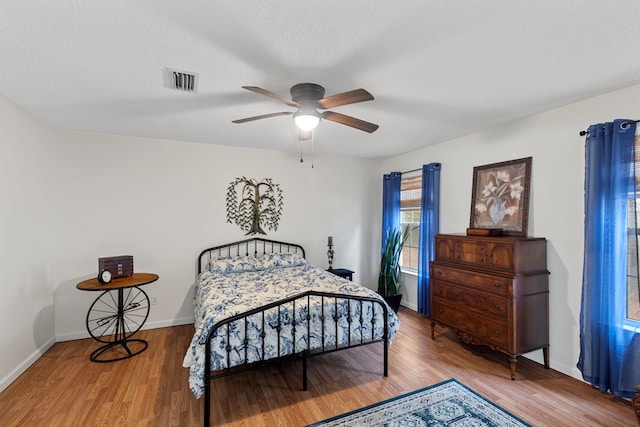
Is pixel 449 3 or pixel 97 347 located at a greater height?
pixel 449 3

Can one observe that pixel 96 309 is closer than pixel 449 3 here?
No

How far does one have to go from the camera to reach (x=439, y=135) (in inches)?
152

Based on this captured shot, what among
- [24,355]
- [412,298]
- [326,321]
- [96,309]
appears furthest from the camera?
[412,298]

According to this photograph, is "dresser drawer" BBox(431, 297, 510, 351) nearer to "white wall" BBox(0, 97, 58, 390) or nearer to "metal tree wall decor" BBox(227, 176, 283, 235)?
"metal tree wall decor" BBox(227, 176, 283, 235)

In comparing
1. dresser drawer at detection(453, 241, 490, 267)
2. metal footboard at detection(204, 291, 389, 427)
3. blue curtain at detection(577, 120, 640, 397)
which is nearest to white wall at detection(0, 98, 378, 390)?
metal footboard at detection(204, 291, 389, 427)

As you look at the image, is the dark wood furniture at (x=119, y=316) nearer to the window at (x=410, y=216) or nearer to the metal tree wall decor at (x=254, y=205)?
the metal tree wall decor at (x=254, y=205)

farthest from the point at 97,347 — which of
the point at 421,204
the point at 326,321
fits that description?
the point at 421,204

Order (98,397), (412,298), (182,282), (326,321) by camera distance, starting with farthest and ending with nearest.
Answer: (412,298) < (182,282) < (326,321) < (98,397)

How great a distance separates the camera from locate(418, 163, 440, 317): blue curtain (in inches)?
165

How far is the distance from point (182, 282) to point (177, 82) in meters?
2.80

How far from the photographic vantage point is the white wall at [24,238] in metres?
2.62

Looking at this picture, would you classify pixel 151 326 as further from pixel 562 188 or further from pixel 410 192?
pixel 562 188

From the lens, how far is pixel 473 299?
305 centimetres

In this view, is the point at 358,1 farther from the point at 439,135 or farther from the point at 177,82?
the point at 439,135
